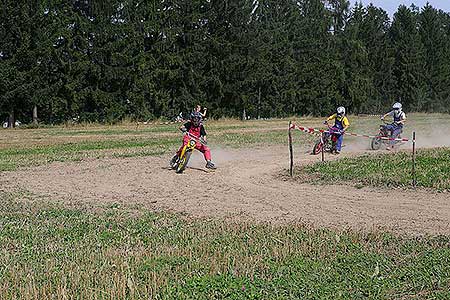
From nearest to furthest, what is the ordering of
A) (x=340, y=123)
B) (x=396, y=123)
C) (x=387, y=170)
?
1. (x=387, y=170)
2. (x=340, y=123)
3. (x=396, y=123)

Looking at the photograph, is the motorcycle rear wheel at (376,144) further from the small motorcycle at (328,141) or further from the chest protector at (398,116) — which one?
the small motorcycle at (328,141)

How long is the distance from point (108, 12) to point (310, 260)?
5121cm

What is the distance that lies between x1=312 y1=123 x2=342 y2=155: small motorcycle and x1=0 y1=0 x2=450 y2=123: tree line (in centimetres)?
3419

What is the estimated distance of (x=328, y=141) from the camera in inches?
923

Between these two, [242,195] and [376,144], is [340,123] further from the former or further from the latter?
[242,195]

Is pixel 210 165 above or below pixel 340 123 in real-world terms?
below

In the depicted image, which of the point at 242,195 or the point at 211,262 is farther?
the point at 242,195

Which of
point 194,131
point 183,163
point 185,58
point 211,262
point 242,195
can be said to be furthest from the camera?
point 185,58

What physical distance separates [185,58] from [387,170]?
155ft

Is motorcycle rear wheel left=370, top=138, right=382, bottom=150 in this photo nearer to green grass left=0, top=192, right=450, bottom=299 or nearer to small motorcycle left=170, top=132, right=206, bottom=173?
small motorcycle left=170, top=132, right=206, bottom=173

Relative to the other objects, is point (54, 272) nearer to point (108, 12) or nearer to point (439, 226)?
point (439, 226)

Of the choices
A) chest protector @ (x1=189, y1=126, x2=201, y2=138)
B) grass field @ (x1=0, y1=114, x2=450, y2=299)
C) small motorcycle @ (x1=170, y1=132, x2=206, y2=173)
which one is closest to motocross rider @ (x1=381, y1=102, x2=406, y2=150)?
chest protector @ (x1=189, y1=126, x2=201, y2=138)

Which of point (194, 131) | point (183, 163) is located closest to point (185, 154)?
point (183, 163)

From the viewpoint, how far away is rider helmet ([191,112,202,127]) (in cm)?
1892
